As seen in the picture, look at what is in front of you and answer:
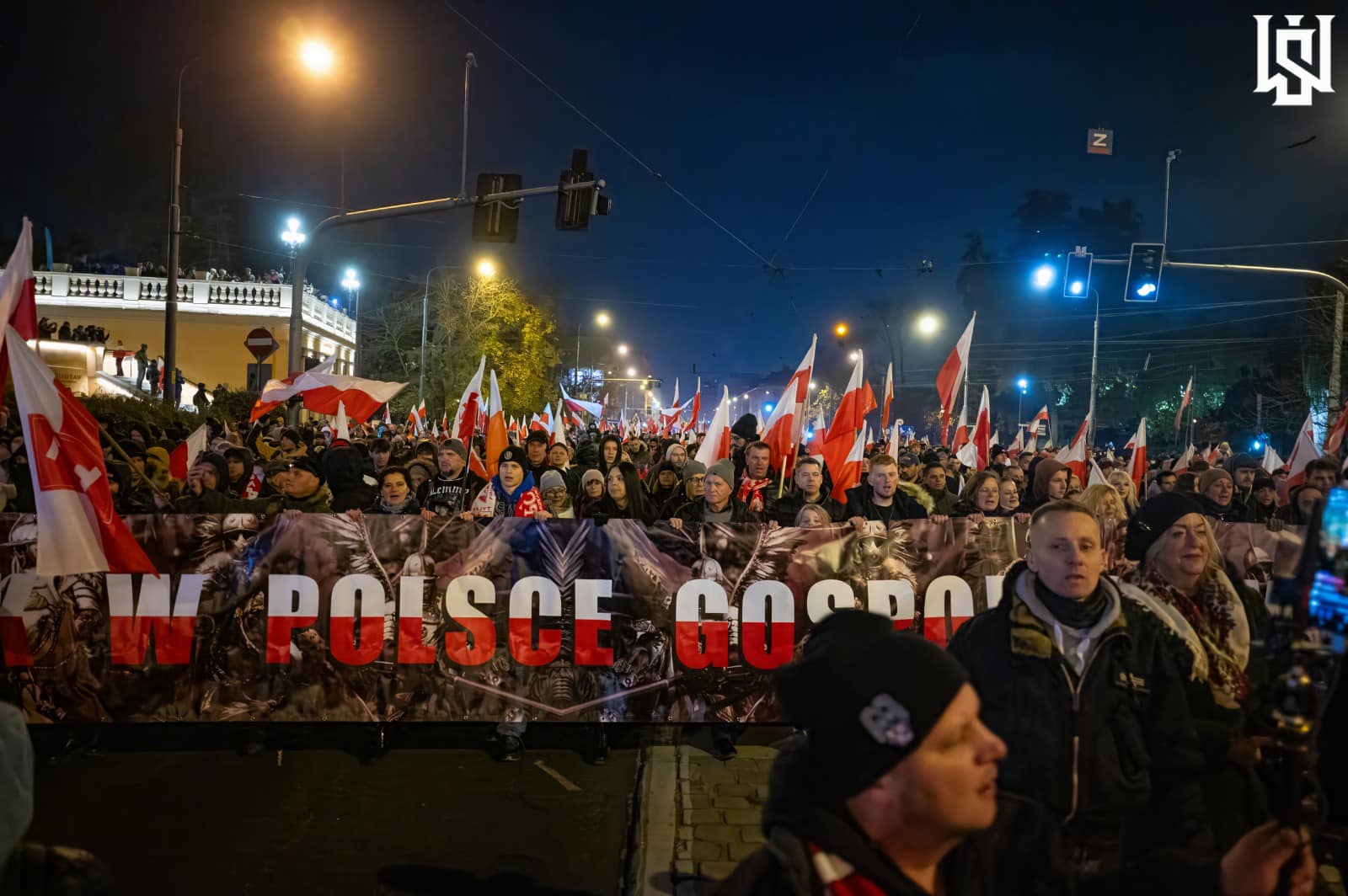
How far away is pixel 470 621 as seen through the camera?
6367 mm

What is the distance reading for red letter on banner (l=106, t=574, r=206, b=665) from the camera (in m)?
6.14

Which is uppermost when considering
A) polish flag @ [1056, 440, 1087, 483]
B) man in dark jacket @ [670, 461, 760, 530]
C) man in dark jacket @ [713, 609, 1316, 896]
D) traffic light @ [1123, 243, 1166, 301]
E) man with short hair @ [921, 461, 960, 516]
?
traffic light @ [1123, 243, 1166, 301]

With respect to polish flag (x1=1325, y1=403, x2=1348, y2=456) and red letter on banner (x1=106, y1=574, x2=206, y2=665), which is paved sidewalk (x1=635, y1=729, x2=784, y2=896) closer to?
red letter on banner (x1=106, y1=574, x2=206, y2=665)

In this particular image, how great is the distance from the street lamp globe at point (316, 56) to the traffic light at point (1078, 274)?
13.3 meters

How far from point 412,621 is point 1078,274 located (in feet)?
49.1

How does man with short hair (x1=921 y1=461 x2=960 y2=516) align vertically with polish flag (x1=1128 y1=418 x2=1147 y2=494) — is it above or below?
below

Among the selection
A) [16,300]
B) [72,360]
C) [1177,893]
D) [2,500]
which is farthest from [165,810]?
[72,360]

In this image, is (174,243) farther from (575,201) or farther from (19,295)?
(19,295)

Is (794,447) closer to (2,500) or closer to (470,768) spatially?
(470,768)

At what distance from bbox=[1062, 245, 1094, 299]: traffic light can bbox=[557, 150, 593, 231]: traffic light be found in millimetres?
8975

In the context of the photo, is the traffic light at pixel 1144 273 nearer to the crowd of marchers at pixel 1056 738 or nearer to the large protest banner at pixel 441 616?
the large protest banner at pixel 441 616

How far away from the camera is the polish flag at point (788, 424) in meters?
10.4

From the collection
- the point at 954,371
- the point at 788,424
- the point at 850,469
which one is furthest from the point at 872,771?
the point at 954,371

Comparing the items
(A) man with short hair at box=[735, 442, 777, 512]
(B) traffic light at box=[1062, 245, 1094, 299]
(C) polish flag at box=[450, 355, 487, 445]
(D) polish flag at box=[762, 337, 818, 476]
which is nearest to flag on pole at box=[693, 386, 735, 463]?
(D) polish flag at box=[762, 337, 818, 476]
